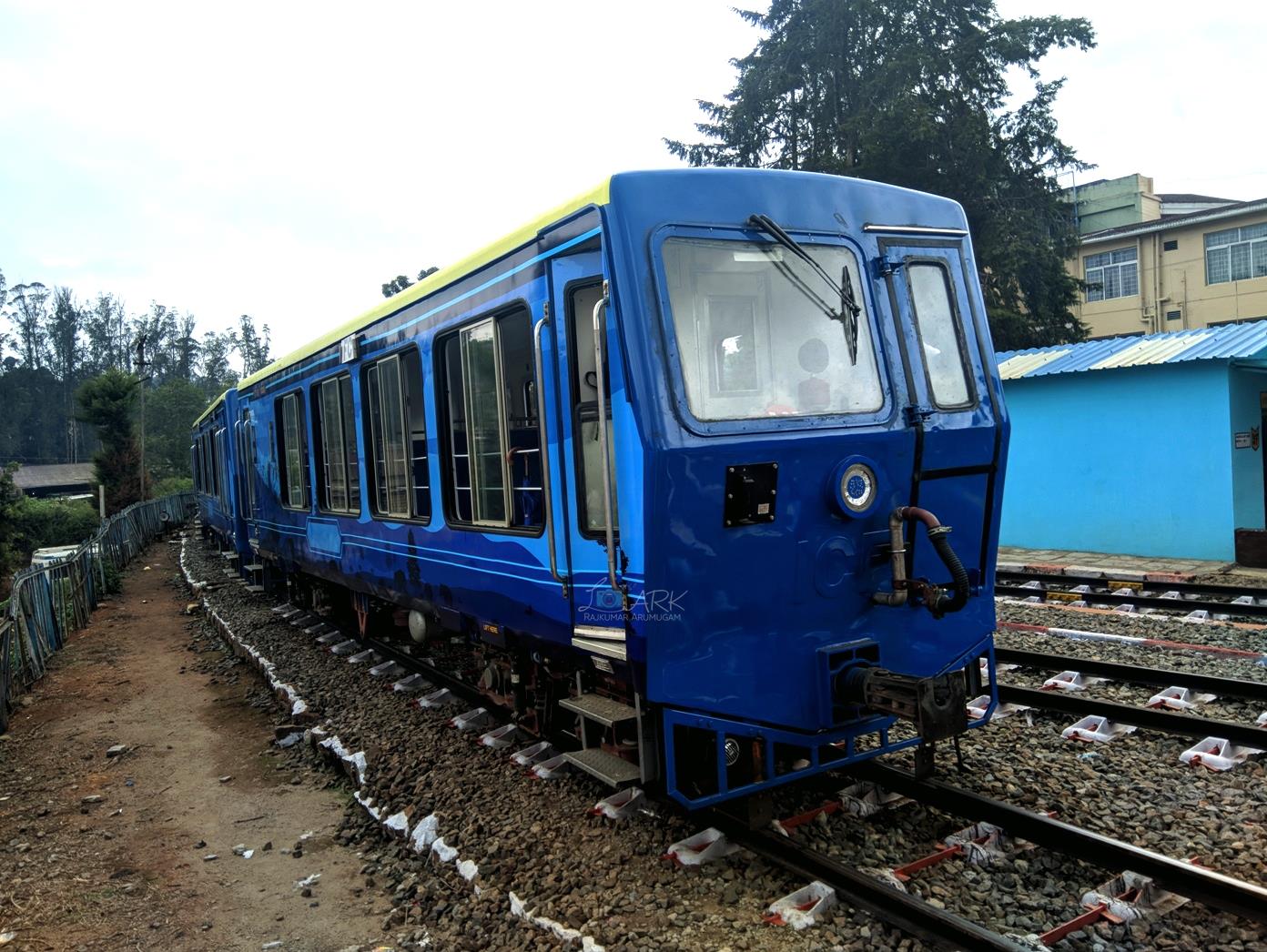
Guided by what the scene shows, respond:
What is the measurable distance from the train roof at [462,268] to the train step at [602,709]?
2329mm

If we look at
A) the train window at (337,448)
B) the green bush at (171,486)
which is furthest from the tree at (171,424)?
the train window at (337,448)

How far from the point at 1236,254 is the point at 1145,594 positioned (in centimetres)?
2153

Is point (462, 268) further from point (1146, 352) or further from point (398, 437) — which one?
point (1146, 352)

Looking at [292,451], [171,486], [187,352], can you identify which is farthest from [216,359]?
[292,451]

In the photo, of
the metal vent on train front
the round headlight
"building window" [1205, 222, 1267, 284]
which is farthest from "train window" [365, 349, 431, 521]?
"building window" [1205, 222, 1267, 284]

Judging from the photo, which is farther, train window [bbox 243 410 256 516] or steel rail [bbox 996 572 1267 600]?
train window [bbox 243 410 256 516]

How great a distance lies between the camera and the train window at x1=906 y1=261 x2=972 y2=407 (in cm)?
480

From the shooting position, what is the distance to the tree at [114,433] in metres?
39.9

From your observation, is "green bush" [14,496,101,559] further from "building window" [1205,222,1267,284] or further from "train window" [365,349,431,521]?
"building window" [1205,222,1267,284]

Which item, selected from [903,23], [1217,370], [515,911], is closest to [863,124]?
[903,23]

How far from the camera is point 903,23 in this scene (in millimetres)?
26531

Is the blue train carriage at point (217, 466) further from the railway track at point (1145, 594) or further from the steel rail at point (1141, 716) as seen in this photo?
the steel rail at point (1141, 716)

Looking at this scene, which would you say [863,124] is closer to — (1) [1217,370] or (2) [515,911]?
(1) [1217,370]

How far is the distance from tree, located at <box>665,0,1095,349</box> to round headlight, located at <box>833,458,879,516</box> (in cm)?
2162
